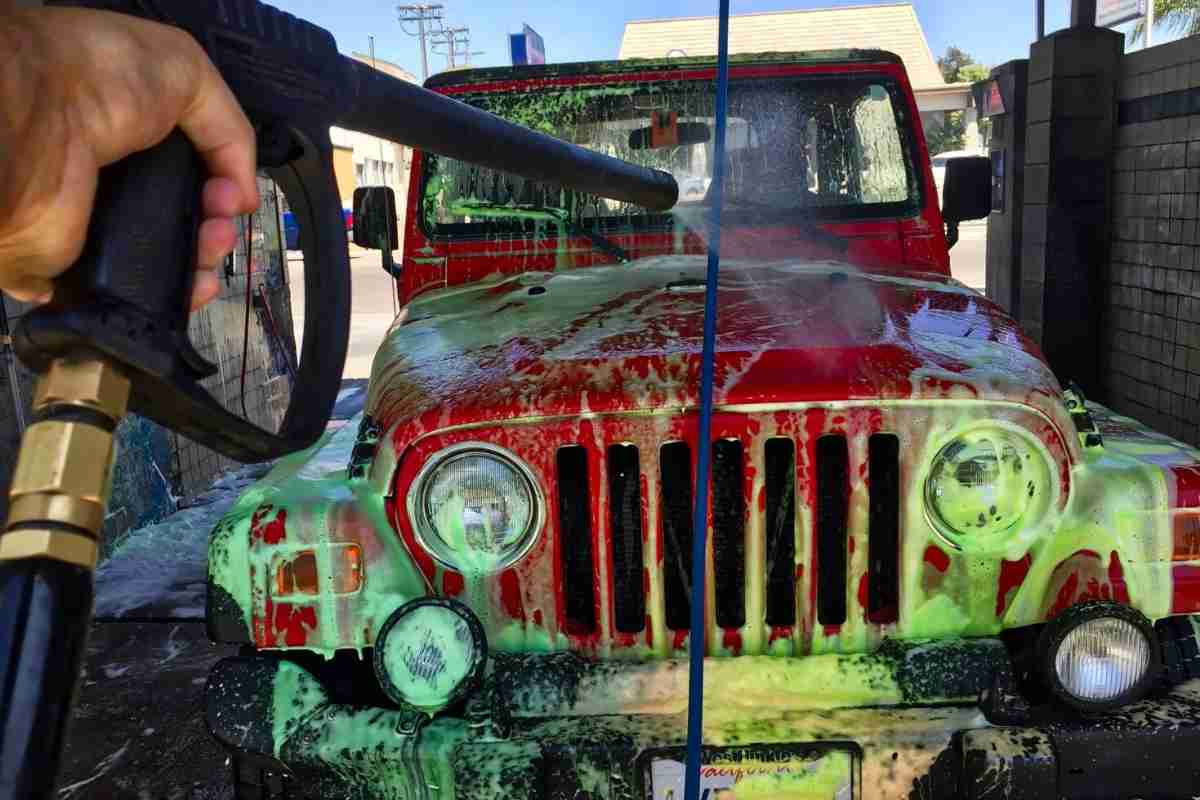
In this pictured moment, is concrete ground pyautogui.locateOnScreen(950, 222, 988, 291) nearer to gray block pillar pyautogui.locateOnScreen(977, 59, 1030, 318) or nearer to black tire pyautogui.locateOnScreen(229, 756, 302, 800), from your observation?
gray block pillar pyautogui.locateOnScreen(977, 59, 1030, 318)

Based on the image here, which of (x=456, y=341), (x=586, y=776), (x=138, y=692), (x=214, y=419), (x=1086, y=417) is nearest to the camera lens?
(x=214, y=419)

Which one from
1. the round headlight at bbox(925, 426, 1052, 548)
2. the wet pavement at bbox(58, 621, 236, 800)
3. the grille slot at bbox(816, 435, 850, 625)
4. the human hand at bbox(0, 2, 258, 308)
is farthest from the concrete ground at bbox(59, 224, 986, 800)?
the human hand at bbox(0, 2, 258, 308)

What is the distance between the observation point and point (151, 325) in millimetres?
579

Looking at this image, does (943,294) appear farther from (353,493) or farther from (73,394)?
(73,394)

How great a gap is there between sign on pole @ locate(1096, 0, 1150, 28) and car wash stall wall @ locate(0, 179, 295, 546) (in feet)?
21.3

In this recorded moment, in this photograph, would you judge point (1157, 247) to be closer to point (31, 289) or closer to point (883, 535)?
point (883, 535)

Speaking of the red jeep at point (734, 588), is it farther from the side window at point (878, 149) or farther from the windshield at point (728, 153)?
the side window at point (878, 149)

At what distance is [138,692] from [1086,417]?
322 cm

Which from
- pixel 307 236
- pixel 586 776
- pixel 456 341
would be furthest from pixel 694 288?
pixel 307 236

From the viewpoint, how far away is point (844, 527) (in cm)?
206

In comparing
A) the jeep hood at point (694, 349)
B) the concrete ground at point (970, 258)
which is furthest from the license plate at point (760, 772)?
the concrete ground at point (970, 258)

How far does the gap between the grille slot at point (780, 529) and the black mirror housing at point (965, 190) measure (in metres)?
1.75

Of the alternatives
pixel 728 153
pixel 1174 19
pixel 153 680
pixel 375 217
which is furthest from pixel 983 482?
pixel 1174 19

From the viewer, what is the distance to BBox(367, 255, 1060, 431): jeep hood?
2010mm
